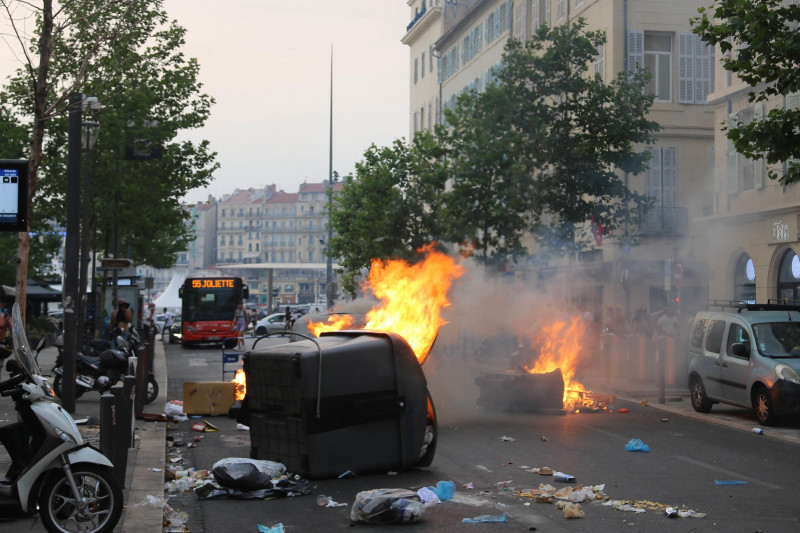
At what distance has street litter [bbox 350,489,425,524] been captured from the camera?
823cm

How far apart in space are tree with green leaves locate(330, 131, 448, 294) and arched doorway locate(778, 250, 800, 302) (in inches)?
444

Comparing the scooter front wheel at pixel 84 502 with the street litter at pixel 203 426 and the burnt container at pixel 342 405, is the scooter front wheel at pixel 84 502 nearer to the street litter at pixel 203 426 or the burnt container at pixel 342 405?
the burnt container at pixel 342 405

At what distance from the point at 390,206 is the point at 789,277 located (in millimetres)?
18580

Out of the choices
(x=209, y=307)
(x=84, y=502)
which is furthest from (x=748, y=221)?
(x=209, y=307)

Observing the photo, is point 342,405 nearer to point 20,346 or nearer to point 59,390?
point 20,346

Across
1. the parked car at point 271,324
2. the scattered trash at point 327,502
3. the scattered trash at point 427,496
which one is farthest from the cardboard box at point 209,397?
the parked car at point 271,324

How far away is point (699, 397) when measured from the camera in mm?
17750

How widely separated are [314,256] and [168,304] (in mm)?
119897

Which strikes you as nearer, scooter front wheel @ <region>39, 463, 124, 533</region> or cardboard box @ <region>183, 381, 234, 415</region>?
scooter front wheel @ <region>39, 463, 124, 533</region>

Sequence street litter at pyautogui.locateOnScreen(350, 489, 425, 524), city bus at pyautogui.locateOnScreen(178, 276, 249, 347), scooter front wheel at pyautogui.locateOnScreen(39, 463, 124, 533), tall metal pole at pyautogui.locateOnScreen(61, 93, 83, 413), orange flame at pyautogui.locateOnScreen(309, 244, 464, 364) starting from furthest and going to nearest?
1. city bus at pyautogui.locateOnScreen(178, 276, 249, 347)
2. orange flame at pyautogui.locateOnScreen(309, 244, 464, 364)
3. tall metal pole at pyautogui.locateOnScreen(61, 93, 83, 413)
4. street litter at pyautogui.locateOnScreen(350, 489, 425, 524)
5. scooter front wheel at pyautogui.locateOnScreen(39, 463, 124, 533)

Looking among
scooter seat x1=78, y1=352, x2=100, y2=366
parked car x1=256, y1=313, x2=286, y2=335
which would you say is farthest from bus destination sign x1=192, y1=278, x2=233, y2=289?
scooter seat x1=78, y1=352, x2=100, y2=366

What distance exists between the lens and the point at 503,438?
13578 millimetres

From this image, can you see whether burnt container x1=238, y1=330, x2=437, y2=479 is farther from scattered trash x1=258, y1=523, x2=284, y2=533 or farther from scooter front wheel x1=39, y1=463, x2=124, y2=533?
scooter front wheel x1=39, y1=463, x2=124, y2=533

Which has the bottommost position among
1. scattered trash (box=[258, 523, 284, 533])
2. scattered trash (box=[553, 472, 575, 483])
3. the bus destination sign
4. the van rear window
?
scattered trash (box=[553, 472, 575, 483])
